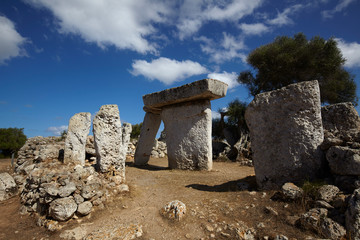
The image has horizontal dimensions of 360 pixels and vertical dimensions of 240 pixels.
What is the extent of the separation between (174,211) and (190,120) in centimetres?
395

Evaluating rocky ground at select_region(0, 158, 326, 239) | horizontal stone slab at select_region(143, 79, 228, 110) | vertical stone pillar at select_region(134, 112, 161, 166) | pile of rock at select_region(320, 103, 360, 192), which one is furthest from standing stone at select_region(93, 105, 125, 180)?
pile of rock at select_region(320, 103, 360, 192)

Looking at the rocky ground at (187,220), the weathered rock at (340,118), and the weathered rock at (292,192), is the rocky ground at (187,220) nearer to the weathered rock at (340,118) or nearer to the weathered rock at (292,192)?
the weathered rock at (292,192)

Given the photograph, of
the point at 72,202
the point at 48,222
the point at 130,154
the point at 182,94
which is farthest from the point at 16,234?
the point at 130,154

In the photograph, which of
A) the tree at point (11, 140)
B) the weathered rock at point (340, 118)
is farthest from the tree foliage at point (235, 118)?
the tree at point (11, 140)

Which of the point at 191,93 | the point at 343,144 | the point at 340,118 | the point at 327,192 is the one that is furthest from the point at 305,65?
the point at 327,192

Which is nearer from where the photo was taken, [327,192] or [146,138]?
[327,192]

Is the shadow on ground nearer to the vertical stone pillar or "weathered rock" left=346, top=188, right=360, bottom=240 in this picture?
"weathered rock" left=346, top=188, right=360, bottom=240

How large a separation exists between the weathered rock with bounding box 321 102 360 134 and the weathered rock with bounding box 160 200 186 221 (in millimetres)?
3110

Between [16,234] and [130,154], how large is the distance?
745 centimetres

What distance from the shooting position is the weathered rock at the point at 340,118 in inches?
148

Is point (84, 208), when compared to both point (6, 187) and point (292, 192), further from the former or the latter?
point (292, 192)

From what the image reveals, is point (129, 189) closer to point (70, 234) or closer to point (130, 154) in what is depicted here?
point (70, 234)

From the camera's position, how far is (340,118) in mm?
3902

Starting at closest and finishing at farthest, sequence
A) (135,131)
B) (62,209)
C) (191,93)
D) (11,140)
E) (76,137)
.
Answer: (62,209), (76,137), (191,93), (11,140), (135,131)
